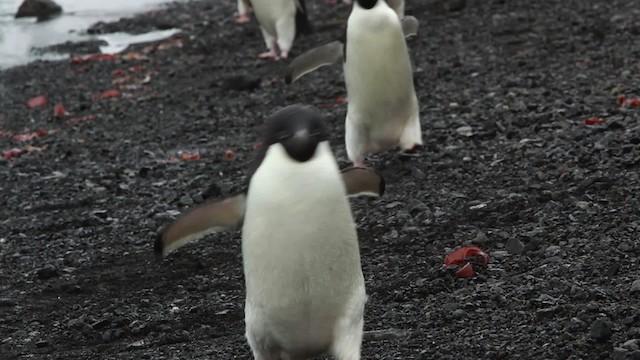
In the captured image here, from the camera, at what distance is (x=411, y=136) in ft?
20.8

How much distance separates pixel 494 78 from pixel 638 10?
2516 millimetres

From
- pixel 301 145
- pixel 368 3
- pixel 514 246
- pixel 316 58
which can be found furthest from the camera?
pixel 316 58

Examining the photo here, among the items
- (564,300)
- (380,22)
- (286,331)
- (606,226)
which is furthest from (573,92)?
(286,331)

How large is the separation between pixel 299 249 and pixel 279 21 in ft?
24.9

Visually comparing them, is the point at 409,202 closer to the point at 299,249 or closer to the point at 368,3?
the point at 368,3

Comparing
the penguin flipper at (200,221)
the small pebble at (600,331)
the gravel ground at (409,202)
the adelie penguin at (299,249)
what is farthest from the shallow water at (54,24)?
the small pebble at (600,331)

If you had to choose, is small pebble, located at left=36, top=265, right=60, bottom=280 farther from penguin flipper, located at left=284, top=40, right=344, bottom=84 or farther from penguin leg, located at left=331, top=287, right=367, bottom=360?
penguin leg, located at left=331, top=287, right=367, bottom=360

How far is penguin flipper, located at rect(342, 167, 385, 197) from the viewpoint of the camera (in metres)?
4.01

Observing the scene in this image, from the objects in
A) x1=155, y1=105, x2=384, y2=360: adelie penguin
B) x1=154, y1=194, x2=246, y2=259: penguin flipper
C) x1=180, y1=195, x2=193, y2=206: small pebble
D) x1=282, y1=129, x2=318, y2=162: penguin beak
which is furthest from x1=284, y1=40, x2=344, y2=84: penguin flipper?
x1=282, y1=129, x2=318, y2=162: penguin beak

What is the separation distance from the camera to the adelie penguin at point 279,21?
427 inches

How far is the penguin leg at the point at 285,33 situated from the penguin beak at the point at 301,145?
7.56 metres

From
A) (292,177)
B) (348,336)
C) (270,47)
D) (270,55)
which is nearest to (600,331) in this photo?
(348,336)

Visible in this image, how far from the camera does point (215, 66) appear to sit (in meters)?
11.1

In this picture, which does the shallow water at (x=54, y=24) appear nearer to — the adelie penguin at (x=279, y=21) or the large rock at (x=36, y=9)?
the large rock at (x=36, y=9)
